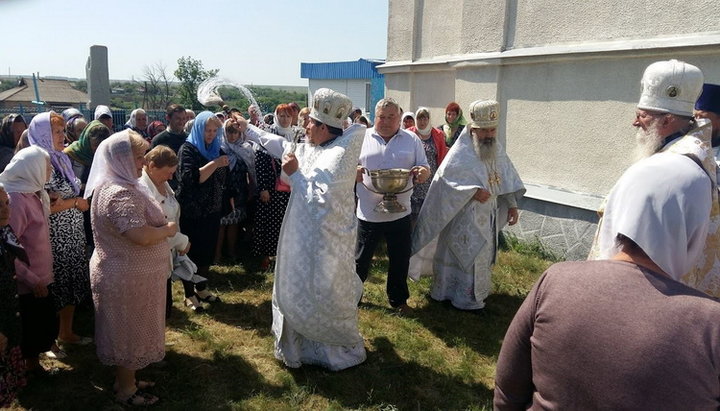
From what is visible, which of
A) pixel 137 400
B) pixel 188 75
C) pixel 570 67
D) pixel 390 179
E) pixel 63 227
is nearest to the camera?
pixel 137 400

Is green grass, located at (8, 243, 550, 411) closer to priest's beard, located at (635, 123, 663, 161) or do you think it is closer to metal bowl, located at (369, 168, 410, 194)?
metal bowl, located at (369, 168, 410, 194)

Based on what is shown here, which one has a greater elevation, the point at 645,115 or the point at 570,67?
the point at 570,67

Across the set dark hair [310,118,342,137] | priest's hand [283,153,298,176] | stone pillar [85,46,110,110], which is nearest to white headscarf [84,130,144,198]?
priest's hand [283,153,298,176]

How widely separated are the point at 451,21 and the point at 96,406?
25.3ft

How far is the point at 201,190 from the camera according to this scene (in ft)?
16.7

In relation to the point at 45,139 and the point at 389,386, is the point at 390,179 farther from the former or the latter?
the point at 45,139

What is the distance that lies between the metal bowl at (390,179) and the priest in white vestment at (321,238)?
0.71 metres

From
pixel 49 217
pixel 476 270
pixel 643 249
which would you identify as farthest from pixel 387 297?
pixel 643 249

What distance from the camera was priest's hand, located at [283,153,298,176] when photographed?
12.1 ft

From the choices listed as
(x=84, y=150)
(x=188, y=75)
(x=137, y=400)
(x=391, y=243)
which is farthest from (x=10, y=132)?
(x=188, y=75)

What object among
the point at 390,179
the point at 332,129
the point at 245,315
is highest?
the point at 332,129

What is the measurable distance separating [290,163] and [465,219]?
2.16 m

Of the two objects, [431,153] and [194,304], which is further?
[431,153]

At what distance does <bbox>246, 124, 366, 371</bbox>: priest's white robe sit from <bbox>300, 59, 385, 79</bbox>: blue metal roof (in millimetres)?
22399
